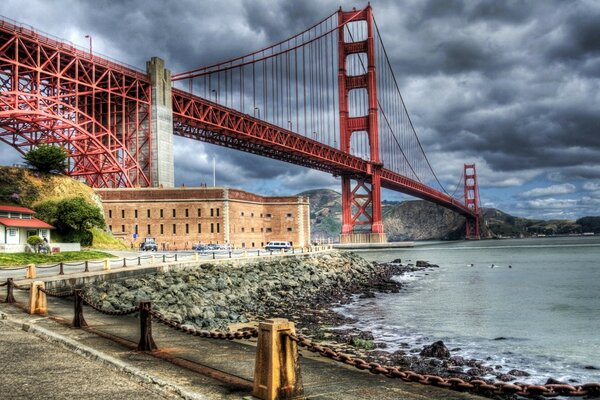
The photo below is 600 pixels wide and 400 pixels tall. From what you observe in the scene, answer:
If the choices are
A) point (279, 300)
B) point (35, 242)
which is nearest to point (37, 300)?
point (279, 300)

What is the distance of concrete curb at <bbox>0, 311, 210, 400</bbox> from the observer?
20.1 feet

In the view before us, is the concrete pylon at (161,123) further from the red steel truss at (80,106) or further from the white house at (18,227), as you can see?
the white house at (18,227)

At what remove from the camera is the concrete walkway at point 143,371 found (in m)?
6.16

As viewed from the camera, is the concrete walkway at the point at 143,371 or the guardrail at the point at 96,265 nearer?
the concrete walkway at the point at 143,371

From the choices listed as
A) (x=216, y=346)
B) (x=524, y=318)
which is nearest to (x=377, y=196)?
(x=524, y=318)

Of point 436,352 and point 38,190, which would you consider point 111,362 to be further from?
point 38,190

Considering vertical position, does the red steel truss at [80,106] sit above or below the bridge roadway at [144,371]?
above

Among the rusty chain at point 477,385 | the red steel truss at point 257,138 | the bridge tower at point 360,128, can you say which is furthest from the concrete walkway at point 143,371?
the bridge tower at point 360,128

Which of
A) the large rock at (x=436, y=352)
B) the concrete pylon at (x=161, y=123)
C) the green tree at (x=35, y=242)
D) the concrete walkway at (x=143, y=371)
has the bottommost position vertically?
the large rock at (x=436, y=352)

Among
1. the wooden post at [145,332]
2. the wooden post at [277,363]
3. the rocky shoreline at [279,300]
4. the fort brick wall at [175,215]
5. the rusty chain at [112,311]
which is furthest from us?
the fort brick wall at [175,215]

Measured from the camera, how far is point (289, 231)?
6569 centimetres

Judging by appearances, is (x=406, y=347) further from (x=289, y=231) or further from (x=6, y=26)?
(x=289, y=231)

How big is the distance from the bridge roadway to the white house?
2399 cm

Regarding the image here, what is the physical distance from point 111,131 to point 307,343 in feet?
174
